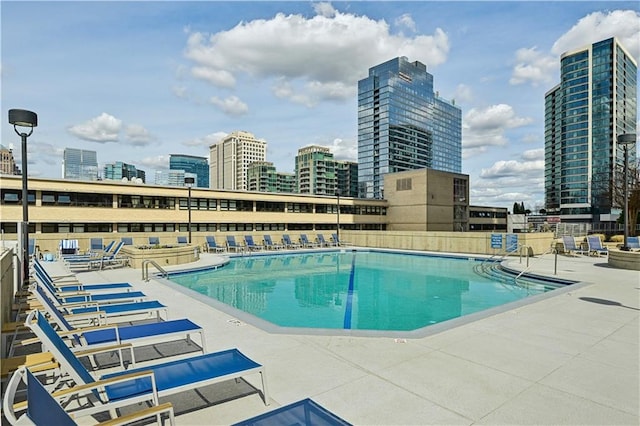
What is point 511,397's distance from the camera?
13.0 feet

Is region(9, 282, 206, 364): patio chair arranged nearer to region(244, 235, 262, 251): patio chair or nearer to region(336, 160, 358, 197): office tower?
region(244, 235, 262, 251): patio chair

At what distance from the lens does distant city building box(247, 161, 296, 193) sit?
14125 centimetres

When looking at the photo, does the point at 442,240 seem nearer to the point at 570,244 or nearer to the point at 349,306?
the point at 570,244

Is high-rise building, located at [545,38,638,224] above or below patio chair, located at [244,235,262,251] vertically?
above

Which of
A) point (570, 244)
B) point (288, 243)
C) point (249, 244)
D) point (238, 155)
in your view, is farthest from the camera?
point (238, 155)


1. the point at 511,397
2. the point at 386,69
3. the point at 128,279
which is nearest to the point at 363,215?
the point at 128,279

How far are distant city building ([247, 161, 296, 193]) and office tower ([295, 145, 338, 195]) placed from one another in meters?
9.36

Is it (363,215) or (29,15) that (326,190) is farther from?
(29,15)

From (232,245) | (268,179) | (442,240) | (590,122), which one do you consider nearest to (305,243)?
(232,245)

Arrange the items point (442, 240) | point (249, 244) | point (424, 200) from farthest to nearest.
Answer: point (424, 200), point (249, 244), point (442, 240)

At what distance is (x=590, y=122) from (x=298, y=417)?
122 meters

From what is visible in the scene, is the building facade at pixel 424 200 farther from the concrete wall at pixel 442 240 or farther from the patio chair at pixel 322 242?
the patio chair at pixel 322 242

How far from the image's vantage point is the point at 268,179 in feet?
465

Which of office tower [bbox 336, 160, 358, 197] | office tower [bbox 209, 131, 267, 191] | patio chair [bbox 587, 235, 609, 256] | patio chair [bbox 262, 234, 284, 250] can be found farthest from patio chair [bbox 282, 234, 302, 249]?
office tower [bbox 209, 131, 267, 191]
